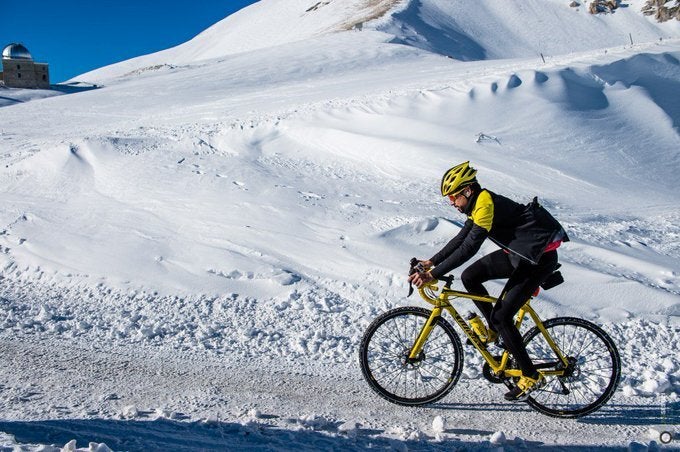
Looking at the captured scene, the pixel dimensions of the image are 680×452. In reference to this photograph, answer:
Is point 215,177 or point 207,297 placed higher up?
point 215,177

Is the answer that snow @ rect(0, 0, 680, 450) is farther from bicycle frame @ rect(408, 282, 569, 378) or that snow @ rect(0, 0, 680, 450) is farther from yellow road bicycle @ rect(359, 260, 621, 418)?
bicycle frame @ rect(408, 282, 569, 378)

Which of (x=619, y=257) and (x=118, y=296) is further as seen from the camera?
(x=619, y=257)

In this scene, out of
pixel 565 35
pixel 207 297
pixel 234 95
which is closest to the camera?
pixel 207 297

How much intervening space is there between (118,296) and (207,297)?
116 centimetres

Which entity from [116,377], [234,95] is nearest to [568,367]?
[116,377]

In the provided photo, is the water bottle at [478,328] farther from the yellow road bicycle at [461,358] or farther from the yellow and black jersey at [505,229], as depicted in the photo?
the yellow and black jersey at [505,229]

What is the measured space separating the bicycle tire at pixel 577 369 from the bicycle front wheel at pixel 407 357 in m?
0.70

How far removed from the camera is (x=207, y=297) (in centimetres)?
756

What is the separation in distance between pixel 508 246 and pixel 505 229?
0.47 ft

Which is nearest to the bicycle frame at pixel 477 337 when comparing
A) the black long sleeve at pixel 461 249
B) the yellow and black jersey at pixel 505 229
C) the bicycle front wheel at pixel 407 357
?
the bicycle front wheel at pixel 407 357

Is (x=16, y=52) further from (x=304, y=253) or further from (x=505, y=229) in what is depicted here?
(x=505, y=229)

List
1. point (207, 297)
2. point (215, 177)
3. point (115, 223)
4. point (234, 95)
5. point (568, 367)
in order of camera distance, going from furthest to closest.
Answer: point (234, 95), point (215, 177), point (115, 223), point (207, 297), point (568, 367)

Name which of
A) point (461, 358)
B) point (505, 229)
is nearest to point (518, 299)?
point (505, 229)

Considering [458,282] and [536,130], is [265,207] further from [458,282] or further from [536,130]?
[536,130]
